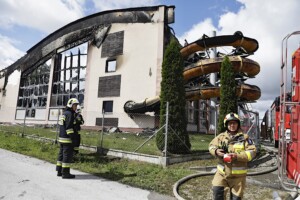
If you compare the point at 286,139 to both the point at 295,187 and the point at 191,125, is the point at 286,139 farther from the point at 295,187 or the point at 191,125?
the point at 191,125

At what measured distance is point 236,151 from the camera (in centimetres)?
407

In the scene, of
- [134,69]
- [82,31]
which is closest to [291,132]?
[134,69]

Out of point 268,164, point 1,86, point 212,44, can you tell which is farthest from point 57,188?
point 1,86

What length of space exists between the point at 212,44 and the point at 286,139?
595 inches

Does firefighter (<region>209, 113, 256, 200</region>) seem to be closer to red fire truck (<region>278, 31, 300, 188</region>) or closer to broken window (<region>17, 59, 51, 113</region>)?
red fire truck (<region>278, 31, 300, 188</region>)

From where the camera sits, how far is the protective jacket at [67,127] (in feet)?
24.0

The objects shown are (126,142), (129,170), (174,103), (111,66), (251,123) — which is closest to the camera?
(129,170)

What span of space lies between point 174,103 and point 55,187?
18.7 ft

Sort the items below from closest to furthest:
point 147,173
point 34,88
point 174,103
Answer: point 147,173
point 174,103
point 34,88

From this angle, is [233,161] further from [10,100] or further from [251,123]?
[10,100]

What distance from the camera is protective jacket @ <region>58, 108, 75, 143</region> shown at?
731cm

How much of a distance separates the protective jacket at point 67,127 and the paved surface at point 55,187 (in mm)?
1008

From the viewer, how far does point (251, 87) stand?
682 inches

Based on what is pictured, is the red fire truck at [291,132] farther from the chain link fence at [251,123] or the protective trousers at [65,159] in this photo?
the chain link fence at [251,123]
